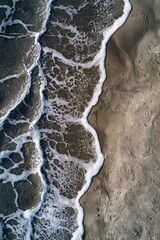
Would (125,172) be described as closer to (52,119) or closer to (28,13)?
(52,119)

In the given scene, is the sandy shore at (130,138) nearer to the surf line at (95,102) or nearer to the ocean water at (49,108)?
the surf line at (95,102)

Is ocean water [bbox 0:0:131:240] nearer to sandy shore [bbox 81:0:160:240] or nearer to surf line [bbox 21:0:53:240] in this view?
surf line [bbox 21:0:53:240]

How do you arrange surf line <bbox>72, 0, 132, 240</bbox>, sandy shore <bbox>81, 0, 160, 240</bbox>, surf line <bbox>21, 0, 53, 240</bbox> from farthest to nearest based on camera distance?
surf line <bbox>21, 0, 53, 240</bbox> < surf line <bbox>72, 0, 132, 240</bbox> < sandy shore <bbox>81, 0, 160, 240</bbox>

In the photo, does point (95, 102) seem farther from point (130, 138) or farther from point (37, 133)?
point (37, 133)

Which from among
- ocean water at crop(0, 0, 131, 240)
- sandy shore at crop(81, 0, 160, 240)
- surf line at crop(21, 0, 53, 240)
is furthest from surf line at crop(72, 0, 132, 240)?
surf line at crop(21, 0, 53, 240)

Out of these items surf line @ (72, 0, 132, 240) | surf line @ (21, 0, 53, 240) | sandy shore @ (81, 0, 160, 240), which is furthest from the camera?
surf line @ (21, 0, 53, 240)

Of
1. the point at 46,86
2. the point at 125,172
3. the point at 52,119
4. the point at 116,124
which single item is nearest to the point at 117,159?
the point at 125,172

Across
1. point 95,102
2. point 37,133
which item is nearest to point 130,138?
point 95,102
